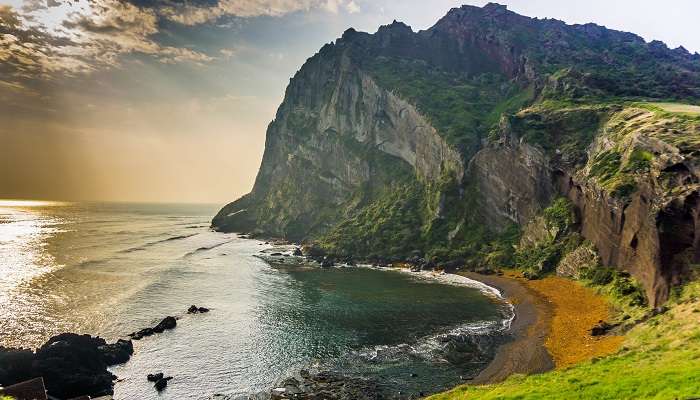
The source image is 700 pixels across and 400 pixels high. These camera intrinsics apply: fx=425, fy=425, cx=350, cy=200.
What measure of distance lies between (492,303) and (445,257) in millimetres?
39869

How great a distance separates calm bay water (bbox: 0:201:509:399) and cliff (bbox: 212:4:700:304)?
80.5 feet

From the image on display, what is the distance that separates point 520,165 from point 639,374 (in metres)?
90.4

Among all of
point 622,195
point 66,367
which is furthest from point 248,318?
point 622,195

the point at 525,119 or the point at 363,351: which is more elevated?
the point at 525,119

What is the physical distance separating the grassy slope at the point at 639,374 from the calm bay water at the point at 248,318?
12.9m

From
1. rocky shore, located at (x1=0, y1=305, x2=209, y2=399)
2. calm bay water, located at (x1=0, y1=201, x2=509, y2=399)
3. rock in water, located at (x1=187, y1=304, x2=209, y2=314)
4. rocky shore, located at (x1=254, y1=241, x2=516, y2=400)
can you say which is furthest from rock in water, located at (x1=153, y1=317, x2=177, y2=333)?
rocky shore, located at (x1=254, y1=241, x2=516, y2=400)

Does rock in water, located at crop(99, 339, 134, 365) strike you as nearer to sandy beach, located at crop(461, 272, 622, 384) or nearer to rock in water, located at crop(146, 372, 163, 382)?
rock in water, located at crop(146, 372, 163, 382)

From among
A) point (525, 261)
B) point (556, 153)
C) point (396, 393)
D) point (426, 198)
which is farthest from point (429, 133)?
Result: point (396, 393)

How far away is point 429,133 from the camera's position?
157000mm

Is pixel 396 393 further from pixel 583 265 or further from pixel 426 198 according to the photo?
pixel 426 198

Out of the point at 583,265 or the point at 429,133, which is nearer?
the point at 583,265

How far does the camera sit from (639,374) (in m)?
31.0

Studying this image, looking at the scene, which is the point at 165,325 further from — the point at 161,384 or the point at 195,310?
the point at 161,384

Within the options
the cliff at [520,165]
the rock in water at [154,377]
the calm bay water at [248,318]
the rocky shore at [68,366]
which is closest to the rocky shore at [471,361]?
the calm bay water at [248,318]
